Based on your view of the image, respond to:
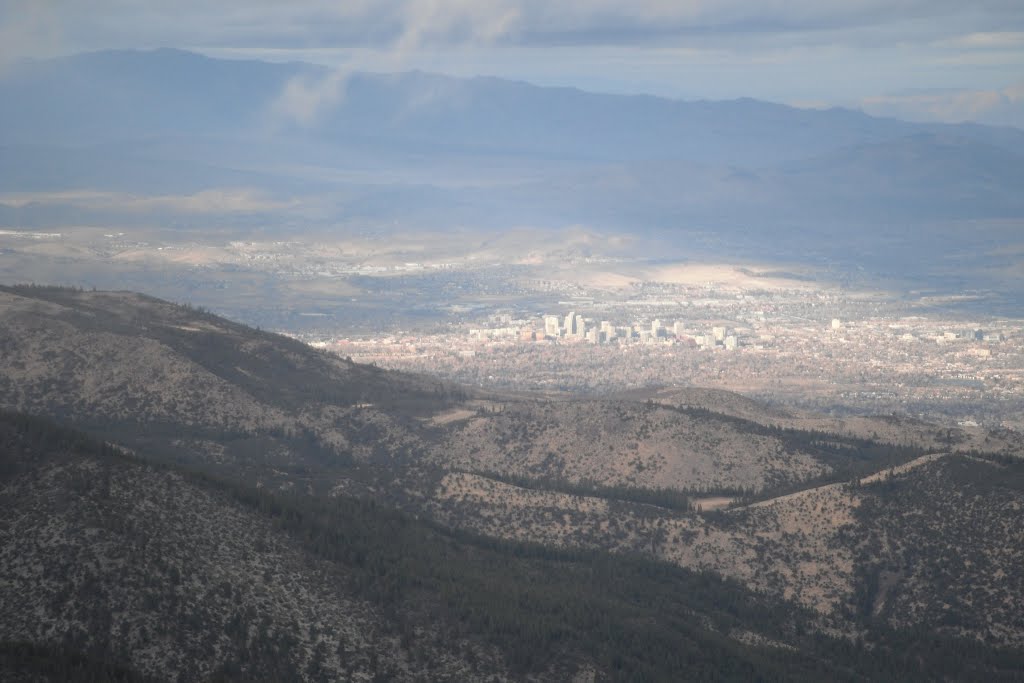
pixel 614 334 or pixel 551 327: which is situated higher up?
pixel 551 327

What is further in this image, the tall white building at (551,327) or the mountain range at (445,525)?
the tall white building at (551,327)

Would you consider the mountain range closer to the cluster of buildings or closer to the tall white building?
the cluster of buildings

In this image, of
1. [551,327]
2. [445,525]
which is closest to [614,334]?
[551,327]

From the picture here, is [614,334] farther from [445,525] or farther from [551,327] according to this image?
[445,525]

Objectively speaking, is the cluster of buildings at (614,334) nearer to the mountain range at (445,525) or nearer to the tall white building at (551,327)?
the tall white building at (551,327)

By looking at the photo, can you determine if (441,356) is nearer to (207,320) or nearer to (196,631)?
(207,320)

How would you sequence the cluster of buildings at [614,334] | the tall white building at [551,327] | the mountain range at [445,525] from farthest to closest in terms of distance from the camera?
the tall white building at [551,327] → the cluster of buildings at [614,334] → the mountain range at [445,525]

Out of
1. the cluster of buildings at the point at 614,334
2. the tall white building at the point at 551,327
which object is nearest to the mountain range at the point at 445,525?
the cluster of buildings at the point at 614,334

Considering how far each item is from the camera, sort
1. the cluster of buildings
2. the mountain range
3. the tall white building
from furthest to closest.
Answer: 1. the tall white building
2. the cluster of buildings
3. the mountain range

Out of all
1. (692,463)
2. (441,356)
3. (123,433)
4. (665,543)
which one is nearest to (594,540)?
(665,543)

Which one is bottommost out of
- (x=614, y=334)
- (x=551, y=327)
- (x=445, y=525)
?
(x=445, y=525)

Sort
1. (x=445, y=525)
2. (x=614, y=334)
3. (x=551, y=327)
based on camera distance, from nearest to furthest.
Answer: (x=445, y=525) → (x=614, y=334) → (x=551, y=327)

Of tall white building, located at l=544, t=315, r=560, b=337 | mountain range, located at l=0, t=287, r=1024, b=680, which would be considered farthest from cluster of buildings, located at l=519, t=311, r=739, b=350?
mountain range, located at l=0, t=287, r=1024, b=680
